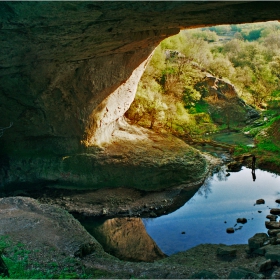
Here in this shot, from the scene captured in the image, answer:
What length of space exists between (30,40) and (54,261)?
795cm

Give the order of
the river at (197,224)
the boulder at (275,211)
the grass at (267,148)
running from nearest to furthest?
the river at (197,224), the boulder at (275,211), the grass at (267,148)

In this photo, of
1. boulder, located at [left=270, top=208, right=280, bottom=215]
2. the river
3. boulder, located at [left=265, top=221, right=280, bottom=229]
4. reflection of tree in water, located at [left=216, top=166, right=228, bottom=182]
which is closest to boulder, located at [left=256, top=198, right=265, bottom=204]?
the river

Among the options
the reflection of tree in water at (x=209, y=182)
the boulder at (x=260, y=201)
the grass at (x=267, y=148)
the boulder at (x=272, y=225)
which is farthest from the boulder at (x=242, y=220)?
the grass at (x=267, y=148)

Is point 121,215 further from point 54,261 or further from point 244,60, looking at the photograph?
point 244,60

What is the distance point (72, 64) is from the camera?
1742cm

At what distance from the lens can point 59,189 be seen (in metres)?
20.3

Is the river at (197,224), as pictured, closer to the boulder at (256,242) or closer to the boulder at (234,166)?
the boulder at (256,242)

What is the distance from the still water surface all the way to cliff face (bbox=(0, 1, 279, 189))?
674cm

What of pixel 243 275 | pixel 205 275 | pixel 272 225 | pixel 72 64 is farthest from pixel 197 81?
pixel 243 275

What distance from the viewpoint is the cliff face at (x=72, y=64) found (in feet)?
34.6

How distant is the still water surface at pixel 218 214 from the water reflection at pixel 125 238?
39cm

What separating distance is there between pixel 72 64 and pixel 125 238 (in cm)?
858

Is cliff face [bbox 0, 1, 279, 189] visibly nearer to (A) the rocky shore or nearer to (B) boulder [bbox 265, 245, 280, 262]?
(A) the rocky shore

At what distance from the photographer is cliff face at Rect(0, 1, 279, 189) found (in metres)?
10.5
